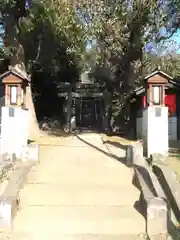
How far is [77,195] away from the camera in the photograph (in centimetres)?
846

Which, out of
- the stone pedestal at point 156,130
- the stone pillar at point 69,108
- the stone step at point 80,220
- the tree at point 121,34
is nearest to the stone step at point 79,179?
the stone step at point 80,220

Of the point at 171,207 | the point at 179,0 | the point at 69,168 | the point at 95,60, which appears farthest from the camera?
the point at 95,60

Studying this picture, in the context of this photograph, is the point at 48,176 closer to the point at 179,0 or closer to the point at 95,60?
the point at 179,0

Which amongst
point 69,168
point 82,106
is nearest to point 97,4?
point 69,168

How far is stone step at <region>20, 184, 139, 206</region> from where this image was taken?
26.6 feet

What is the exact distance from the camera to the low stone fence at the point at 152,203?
6871mm

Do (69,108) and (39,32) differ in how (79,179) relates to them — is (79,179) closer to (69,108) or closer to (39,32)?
(39,32)

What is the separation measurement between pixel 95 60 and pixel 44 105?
5273 mm

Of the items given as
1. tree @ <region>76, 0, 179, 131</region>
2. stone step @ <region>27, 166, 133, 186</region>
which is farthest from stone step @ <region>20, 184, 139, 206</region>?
tree @ <region>76, 0, 179, 131</region>

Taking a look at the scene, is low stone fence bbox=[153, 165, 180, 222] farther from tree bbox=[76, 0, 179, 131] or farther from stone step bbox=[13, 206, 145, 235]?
tree bbox=[76, 0, 179, 131]

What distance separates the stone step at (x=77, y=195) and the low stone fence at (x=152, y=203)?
0.96 feet

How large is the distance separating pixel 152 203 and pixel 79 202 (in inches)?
66.4

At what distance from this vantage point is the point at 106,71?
2472 centimetres

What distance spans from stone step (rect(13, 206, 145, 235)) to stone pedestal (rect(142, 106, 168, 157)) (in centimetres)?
386
